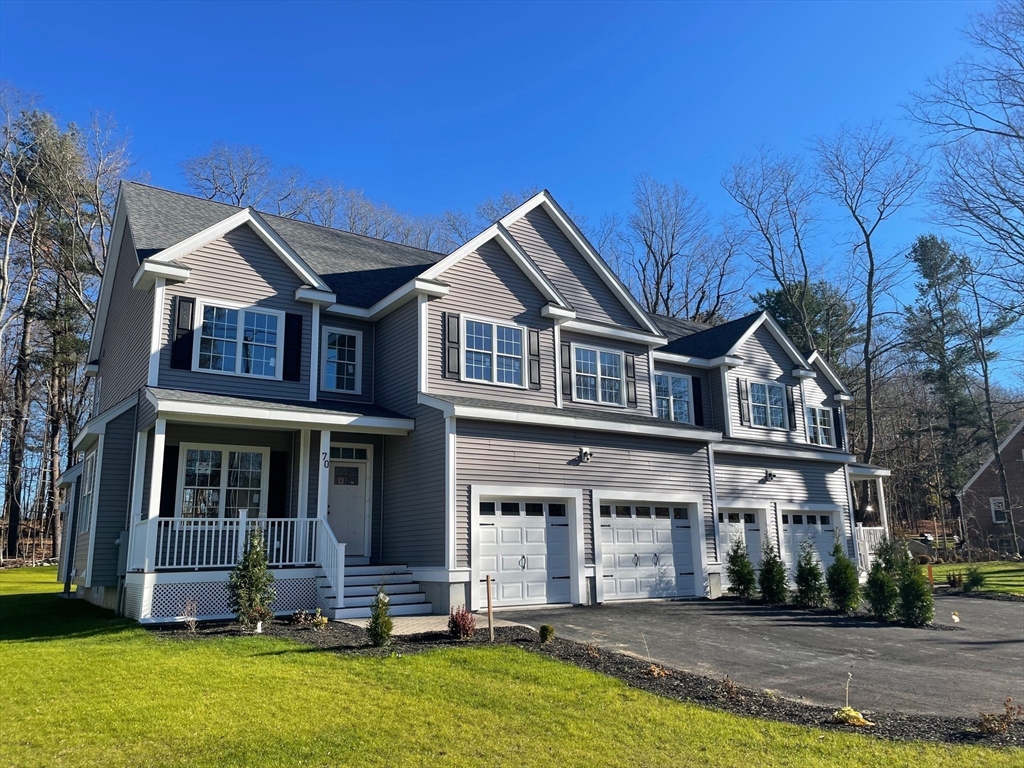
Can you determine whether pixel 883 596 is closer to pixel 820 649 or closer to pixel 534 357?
pixel 820 649

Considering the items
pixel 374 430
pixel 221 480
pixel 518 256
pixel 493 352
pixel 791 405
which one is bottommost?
pixel 221 480

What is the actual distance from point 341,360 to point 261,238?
10.4 feet

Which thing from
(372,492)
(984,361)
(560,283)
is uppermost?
(984,361)

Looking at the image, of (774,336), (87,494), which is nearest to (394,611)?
(87,494)

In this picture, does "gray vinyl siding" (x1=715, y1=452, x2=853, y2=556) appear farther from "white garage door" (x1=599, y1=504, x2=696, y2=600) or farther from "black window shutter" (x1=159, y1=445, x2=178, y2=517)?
"black window shutter" (x1=159, y1=445, x2=178, y2=517)

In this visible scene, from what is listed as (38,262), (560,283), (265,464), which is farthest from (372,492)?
(38,262)

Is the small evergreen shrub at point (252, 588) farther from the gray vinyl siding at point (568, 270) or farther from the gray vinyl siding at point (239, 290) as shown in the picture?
the gray vinyl siding at point (568, 270)

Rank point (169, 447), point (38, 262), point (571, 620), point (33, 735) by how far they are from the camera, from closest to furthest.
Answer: point (33, 735) → point (571, 620) → point (169, 447) → point (38, 262)

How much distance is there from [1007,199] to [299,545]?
2215 centimetres

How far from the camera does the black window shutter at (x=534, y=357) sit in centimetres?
1703

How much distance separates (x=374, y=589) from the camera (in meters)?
13.6

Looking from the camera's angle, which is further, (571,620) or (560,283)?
(560,283)

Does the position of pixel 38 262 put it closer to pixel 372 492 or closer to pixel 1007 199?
pixel 372 492

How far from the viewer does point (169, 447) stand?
14438 mm
